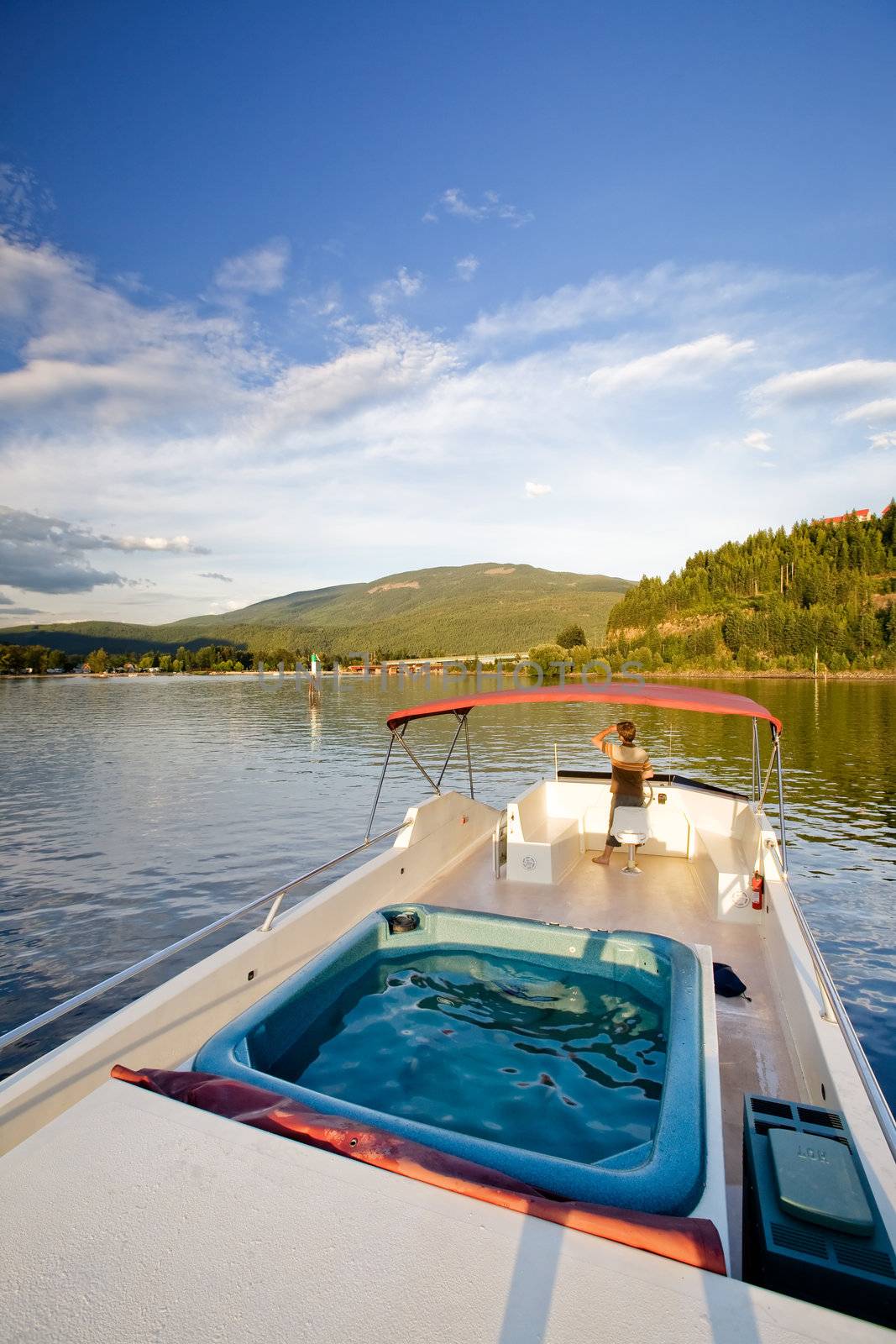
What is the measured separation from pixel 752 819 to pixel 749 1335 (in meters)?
6.75

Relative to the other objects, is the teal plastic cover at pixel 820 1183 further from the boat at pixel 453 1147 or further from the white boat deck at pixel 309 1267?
the white boat deck at pixel 309 1267

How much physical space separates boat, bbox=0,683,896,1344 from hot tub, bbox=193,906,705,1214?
2cm

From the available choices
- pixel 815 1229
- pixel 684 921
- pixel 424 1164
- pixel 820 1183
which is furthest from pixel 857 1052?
pixel 684 921

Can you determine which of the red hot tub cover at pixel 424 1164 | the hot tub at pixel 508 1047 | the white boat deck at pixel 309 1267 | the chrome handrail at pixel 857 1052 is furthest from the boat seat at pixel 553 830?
the white boat deck at pixel 309 1267

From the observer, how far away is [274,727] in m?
40.7

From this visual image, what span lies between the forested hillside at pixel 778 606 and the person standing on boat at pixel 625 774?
93.5 m

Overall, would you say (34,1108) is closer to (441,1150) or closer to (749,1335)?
(441,1150)

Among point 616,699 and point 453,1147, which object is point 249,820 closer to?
point 616,699

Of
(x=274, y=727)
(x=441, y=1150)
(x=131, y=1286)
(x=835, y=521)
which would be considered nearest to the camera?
(x=131, y=1286)

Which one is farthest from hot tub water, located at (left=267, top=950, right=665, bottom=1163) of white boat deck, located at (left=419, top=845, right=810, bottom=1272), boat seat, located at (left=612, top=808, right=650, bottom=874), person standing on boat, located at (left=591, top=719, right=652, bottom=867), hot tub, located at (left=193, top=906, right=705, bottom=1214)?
person standing on boat, located at (left=591, top=719, right=652, bottom=867)

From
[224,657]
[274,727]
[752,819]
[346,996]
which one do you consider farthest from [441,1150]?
[224,657]

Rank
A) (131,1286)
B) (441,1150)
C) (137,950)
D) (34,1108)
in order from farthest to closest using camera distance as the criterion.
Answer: (137,950), (34,1108), (441,1150), (131,1286)

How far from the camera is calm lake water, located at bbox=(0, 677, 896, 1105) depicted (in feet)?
28.2

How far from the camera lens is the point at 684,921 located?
671 centimetres
